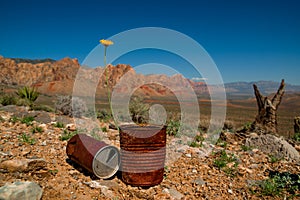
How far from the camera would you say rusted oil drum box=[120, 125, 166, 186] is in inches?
154

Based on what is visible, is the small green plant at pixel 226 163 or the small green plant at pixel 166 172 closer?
the small green plant at pixel 166 172

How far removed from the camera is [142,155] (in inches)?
155

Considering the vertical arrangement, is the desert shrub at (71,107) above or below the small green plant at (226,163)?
above

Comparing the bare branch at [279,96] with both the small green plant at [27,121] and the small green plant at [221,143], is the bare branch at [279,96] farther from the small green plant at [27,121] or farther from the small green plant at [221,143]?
the small green plant at [27,121]

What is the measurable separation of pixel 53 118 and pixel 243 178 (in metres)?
6.32

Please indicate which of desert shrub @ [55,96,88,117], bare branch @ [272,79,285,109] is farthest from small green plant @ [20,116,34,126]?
bare branch @ [272,79,285,109]

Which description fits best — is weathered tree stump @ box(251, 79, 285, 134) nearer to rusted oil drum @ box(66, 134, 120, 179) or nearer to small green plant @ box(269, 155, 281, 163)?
small green plant @ box(269, 155, 281, 163)

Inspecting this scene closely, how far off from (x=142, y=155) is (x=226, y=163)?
206 cm

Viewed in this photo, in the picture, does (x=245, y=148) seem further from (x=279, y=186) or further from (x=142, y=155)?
(x=142, y=155)

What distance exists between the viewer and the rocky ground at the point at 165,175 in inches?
152

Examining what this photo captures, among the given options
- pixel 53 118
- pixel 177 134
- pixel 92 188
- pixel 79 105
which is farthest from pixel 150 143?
pixel 79 105

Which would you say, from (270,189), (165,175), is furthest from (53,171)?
(270,189)

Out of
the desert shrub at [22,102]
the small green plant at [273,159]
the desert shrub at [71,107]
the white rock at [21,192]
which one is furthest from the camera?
the desert shrub at [22,102]

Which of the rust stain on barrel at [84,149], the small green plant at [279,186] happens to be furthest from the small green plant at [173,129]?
the rust stain on barrel at [84,149]
